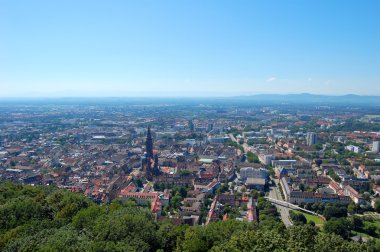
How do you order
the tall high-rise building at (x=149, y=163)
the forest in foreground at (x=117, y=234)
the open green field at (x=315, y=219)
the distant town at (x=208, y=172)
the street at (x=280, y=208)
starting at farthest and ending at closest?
1. the tall high-rise building at (x=149, y=163)
2. the distant town at (x=208, y=172)
3. the street at (x=280, y=208)
4. the open green field at (x=315, y=219)
5. the forest in foreground at (x=117, y=234)

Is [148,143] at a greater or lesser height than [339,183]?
greater

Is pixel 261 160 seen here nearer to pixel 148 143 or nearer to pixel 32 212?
pixel 148 143

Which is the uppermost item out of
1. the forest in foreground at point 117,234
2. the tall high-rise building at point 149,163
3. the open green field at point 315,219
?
the forest in foreground at point 117,234

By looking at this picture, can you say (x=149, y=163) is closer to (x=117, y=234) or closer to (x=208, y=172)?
(x=208, y=172)

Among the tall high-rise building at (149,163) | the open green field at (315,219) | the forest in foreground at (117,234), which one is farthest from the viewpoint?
the tall high-rise building at (149,163)

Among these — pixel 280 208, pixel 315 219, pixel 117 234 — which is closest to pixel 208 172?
pixel 280 208

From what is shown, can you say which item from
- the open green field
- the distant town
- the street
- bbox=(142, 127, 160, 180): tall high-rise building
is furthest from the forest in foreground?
bbox=(142, 127, 160, 180): tall high-rise building

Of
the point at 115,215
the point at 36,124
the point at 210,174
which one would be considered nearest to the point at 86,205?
the point at 115,215

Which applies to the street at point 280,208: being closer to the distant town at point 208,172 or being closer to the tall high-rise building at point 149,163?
the distant town at point 208,172

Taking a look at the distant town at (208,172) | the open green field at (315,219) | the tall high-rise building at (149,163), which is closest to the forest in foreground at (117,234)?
the distant town at (208,172)
